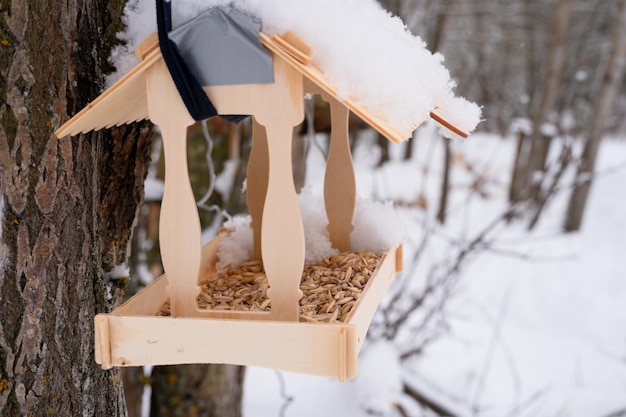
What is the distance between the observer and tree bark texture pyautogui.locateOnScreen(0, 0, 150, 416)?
2.96ft

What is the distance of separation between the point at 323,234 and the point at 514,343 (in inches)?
133

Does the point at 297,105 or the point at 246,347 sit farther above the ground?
the point at 297,105

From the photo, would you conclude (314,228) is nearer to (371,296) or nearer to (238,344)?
(371,296)

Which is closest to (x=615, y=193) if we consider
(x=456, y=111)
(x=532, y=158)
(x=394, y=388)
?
(x=532, y=158)

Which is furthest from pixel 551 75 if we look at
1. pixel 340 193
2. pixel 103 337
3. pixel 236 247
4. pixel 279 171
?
pixel 103 337

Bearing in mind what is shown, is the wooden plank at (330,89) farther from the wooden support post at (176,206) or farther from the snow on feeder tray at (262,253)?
the wooden support post at (176,206)

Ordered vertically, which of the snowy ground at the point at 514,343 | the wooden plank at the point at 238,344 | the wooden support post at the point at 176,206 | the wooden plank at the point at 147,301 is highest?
the wooden support post at the point at 176,206

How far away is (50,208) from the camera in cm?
94

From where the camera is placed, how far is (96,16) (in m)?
1.05

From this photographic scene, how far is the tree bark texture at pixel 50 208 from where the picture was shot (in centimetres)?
90

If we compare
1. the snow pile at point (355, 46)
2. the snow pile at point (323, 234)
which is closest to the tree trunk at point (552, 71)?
the snow pile at point (323, 234)

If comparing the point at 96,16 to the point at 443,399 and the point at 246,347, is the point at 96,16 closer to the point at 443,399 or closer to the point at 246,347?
the point at 246,347

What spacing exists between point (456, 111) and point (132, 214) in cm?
64

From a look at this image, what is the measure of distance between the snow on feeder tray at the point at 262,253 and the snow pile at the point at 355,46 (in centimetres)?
3
